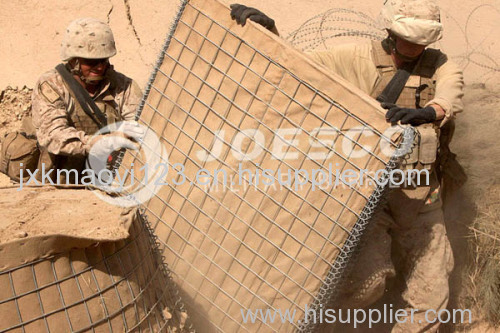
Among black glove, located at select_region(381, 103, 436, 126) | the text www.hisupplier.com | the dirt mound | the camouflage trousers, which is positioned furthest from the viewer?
the dirt mound

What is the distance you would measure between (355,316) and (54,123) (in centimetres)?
229

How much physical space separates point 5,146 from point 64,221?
6.83 feet

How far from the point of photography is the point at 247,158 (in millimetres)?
3361

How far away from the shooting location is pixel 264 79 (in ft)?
10.8

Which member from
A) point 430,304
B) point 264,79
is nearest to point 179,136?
point 264,79

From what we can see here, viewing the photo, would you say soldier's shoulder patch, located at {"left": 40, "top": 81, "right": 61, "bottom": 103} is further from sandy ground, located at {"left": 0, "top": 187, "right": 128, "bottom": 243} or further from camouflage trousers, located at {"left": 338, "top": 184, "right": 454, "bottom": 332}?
camouflage trousers, located at {"left": 338, "top": 184, "right": 454, "bottom": 332}

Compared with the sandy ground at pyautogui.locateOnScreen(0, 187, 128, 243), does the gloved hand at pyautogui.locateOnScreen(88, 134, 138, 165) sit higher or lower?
lower

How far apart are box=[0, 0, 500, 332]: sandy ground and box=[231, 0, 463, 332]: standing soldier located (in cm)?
63

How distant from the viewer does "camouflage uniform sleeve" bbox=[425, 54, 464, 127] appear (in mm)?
3709

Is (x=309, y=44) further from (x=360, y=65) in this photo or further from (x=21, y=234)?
(x=21, y=234)

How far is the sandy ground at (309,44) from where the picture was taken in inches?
194

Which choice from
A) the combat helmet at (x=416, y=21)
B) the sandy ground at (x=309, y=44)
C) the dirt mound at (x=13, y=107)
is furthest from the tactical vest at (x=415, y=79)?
the dirt mound at (x=13, y=107)

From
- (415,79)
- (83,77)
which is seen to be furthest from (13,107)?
(415,79)

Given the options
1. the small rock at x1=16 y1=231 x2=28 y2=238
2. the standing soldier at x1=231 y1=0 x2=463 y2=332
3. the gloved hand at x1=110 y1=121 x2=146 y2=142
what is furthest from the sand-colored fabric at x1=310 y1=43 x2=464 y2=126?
the small rock at x1=16 y1=231 x2=28 y2=238
